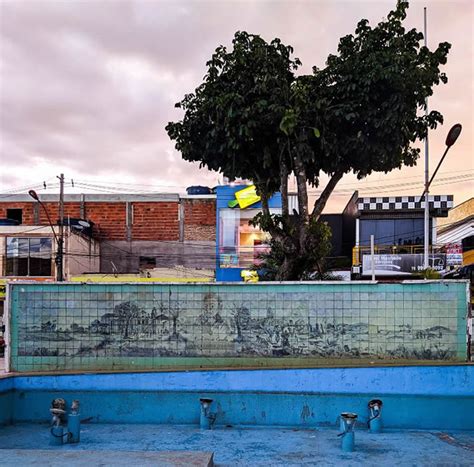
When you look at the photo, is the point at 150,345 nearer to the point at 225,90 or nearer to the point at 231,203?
the point at 225,90

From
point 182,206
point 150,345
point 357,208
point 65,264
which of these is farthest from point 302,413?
point 182,206

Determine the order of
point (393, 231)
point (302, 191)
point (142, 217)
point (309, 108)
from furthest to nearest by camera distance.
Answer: point (142, 217), point (393, 231), point (302, 191), point (309, 108)

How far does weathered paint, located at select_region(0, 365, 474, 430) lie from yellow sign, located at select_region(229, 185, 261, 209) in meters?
18.9

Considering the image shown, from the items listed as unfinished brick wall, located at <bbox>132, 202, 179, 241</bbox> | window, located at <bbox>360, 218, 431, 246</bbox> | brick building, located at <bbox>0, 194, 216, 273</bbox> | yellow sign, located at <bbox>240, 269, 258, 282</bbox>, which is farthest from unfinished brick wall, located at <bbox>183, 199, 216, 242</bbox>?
window, located at <bbox>360, 218, 431, 246</bbox>

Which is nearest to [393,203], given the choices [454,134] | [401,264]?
[401,264]

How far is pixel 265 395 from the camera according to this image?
24.0 feet

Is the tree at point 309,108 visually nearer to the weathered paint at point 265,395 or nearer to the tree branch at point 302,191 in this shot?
the tree branch at point 302,191

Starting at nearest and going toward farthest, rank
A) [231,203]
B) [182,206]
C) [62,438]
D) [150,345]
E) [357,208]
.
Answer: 1. [62,438]
2. [150,345]
3. [357,208]
4. [231,203]
5. [182,206]

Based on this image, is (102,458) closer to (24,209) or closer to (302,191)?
(302,191)

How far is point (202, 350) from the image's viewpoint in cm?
770

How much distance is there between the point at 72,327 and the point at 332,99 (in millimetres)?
6436

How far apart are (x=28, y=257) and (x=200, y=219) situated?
10.8m

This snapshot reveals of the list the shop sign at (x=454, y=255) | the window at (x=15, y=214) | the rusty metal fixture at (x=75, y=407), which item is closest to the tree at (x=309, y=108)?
the rusty metal fixture at (x=75, y=407)

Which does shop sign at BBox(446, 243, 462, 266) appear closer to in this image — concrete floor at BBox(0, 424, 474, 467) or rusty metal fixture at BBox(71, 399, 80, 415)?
concrete floor at BBox(0, 424, 474, 467)
